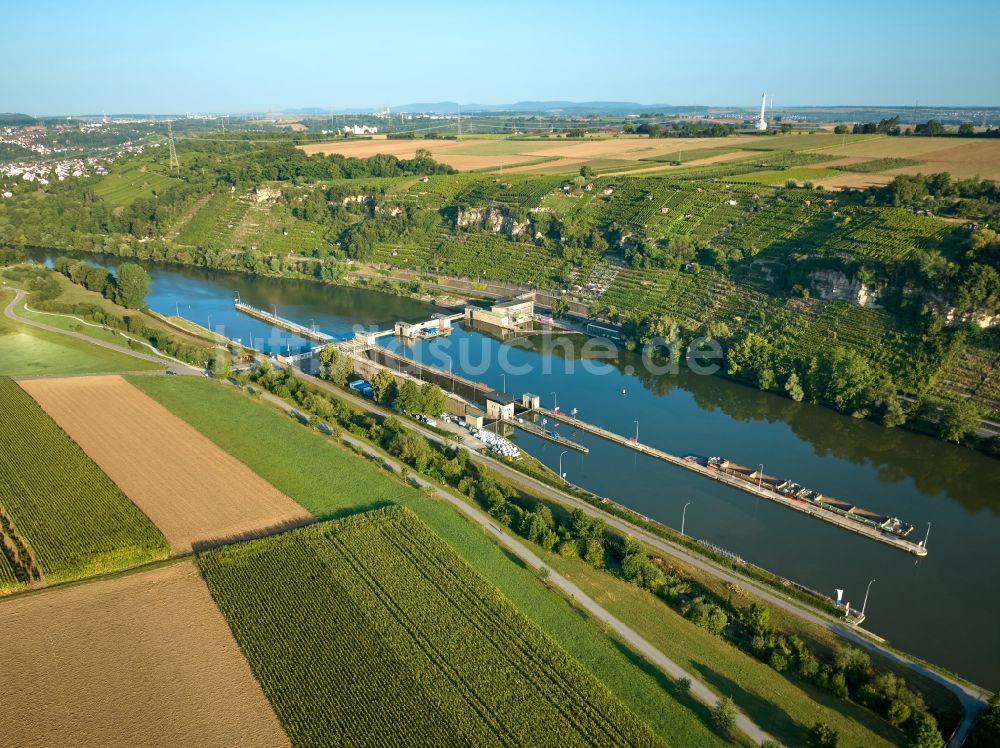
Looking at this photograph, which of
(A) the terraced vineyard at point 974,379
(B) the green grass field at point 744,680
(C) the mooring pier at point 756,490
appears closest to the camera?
(B) the green grass field at point 744,680

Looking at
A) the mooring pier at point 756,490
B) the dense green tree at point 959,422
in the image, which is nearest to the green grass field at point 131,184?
the mooring pier at point 756,490

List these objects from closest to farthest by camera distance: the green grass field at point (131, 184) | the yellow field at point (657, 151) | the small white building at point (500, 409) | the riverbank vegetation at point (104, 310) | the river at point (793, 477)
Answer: the river at point (793, 477) → the small white building at point (500, 409) → the riverbank vegetation at point (104, 310) → the yellow field at point (657, 151) → the green grass field at point (131, 184)

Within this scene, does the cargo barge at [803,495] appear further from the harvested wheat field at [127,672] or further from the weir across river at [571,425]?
the harvested wheat field at [127,672]

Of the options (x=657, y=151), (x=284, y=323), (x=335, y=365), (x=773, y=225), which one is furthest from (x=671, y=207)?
(x=335, y=365)

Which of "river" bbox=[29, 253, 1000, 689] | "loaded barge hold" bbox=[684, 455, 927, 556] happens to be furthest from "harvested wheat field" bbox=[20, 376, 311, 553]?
"loaded barge hold" bbox=[684, 455, 927, 556]

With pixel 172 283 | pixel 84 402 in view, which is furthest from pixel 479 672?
pixel 172 283

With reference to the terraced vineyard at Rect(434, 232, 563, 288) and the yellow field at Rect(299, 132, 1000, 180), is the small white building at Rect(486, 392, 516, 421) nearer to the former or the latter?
the terraced vineyard at Rect(434, 232, 563, 288)

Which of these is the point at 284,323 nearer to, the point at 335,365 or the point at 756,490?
the point at 335,365
